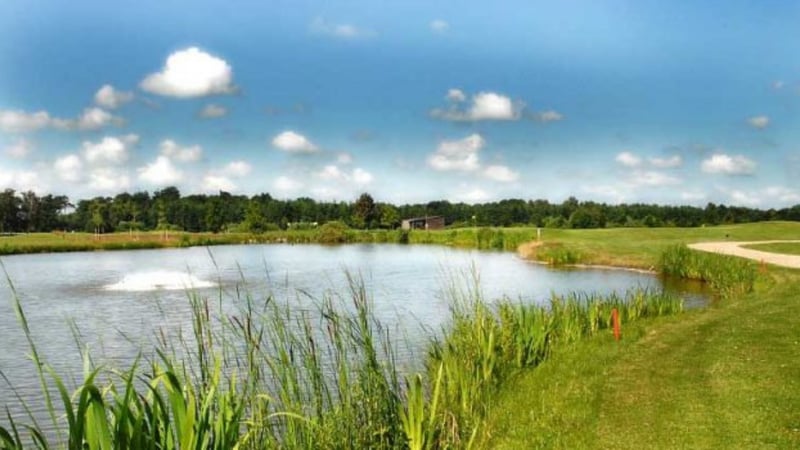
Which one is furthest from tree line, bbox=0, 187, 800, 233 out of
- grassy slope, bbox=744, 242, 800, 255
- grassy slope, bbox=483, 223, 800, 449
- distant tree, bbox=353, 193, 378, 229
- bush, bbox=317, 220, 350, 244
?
grassy slope, bbox=483, 223, 800, 449

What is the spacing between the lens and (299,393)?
20.0 ft

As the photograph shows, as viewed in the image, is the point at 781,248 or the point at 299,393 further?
the point at 781,248

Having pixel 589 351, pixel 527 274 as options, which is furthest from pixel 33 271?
pixel 589 351

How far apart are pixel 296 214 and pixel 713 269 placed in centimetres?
11159

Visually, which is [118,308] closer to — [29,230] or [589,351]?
[589,351]

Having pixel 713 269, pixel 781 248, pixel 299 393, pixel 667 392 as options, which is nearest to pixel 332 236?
pixel 781 248

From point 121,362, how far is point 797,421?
11712 millimetres

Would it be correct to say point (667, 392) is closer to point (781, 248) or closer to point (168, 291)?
point (168, 291)

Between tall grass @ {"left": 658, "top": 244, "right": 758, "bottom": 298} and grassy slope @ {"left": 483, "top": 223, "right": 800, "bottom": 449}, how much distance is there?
950cm

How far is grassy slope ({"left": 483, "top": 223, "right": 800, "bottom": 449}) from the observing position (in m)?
6.76

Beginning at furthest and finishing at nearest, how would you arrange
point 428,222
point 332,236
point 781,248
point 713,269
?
point 428,222 < point 332,236 < point 781,248 < point 713,269

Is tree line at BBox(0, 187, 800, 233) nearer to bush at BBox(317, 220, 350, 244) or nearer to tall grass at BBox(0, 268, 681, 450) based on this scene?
bush at BBox(317, 220, 350, 244)

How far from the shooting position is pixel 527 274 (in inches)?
1308

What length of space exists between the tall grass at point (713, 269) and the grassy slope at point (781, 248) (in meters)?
4.95
